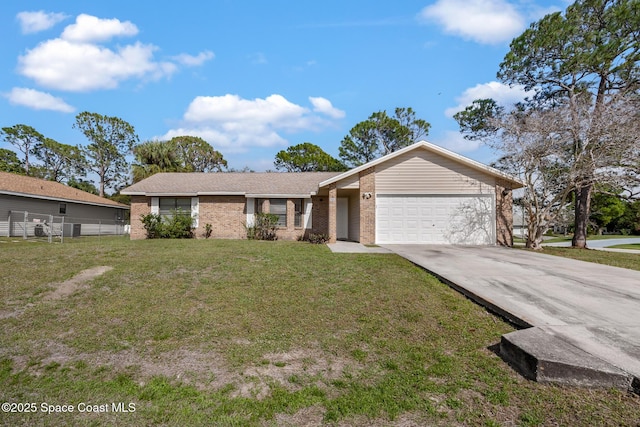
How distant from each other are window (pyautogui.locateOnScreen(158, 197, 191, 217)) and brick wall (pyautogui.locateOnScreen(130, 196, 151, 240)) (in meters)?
0.73

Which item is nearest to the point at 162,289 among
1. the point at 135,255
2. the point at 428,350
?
the point at 135,255

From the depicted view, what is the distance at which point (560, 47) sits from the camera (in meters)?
15.5

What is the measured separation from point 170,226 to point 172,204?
1.57 metres

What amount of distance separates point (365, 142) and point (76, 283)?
31.2m

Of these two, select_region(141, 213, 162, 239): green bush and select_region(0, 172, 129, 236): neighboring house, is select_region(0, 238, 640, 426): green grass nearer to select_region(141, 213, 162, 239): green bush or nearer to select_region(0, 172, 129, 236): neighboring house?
select_region(141, 213, 162, 239): green bush

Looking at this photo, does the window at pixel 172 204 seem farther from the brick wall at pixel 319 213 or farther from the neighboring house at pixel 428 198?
the neighboring house at pixel 428 198

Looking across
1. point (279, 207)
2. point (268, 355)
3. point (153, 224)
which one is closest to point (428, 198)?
point (279, 207)

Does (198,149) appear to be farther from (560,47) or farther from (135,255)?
(560,47)

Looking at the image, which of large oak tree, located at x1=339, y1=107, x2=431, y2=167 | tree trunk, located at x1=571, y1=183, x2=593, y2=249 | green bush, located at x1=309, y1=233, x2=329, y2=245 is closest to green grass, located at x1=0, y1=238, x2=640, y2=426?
green bush, located at x1=309, y1=233, x2=329, y2=245

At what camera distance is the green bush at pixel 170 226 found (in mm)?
16391

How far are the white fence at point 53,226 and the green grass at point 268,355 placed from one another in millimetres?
13501

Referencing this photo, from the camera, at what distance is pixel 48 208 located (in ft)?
71.8

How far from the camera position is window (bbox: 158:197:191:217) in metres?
17.3

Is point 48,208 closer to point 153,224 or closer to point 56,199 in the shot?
point 56,199
